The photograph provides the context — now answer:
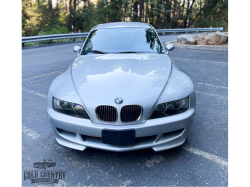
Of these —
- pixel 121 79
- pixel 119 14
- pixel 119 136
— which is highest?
pixel 119 14

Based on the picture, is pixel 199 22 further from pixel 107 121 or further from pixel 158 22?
pixel 107 121

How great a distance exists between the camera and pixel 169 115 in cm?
211

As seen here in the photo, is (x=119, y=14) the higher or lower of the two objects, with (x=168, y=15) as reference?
lower

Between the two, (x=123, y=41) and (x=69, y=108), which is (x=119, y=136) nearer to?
(x=69, y=108)

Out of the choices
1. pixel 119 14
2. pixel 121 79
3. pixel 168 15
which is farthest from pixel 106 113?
pixel 168 15

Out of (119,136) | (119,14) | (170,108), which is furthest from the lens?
(119,14)

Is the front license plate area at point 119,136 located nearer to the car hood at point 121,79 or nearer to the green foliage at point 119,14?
the car hood at point 121,79

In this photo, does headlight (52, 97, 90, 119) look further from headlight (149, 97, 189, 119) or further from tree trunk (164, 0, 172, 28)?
tree trunk (164, 0, 172, 28)

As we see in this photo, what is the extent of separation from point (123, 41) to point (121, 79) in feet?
4.76

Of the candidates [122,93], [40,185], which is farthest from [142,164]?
[40,185]

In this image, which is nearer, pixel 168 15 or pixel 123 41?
pixel 123 41

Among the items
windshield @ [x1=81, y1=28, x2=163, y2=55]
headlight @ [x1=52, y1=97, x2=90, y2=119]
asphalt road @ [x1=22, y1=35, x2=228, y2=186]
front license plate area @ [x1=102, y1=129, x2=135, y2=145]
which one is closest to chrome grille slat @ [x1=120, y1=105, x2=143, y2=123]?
front license plate area @ [x1=102, y1=129, x2=135, y2=145]

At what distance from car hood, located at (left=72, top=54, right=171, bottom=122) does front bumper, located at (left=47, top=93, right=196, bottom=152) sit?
0.12 m

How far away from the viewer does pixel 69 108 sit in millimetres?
2172
